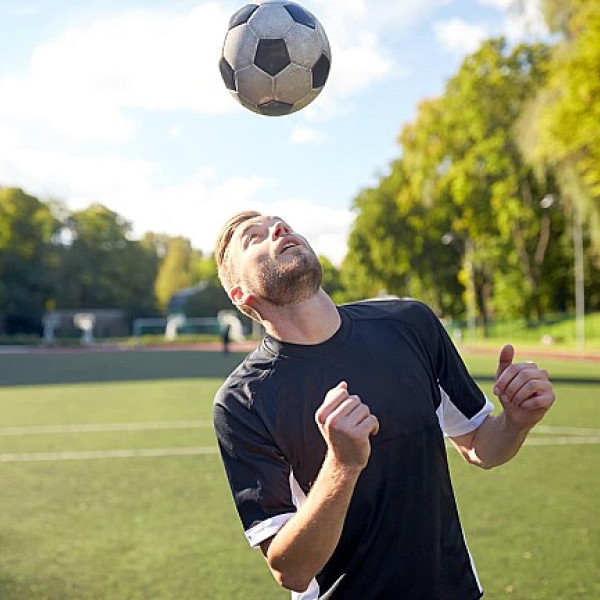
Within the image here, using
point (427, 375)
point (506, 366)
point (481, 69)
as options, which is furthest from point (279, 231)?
point (481, 69)

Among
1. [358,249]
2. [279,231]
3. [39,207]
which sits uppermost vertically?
[39,207]

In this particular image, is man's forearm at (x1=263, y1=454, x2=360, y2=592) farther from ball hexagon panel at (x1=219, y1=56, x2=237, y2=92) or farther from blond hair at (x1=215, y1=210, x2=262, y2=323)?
ball hexagon panel at (x1=219, y1=56, x2=237, y2=92)

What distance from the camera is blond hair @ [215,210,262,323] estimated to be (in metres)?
2.64

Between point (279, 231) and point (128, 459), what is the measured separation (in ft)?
27.0

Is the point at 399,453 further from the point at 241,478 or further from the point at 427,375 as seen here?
the point at 241,478

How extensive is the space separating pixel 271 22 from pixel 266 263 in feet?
6.29

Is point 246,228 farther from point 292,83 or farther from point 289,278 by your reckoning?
point 292,83

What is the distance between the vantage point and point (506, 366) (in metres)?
2.71

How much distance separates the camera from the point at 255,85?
3.96 metres

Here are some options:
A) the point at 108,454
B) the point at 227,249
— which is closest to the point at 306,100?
the point at 227,249

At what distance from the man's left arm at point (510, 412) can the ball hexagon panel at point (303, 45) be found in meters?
1.78

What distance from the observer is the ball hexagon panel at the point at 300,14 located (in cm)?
409

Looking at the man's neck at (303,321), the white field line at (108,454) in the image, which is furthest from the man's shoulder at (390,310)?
the white field line at (108,454)

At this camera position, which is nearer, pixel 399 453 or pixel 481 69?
pixel 399 453
